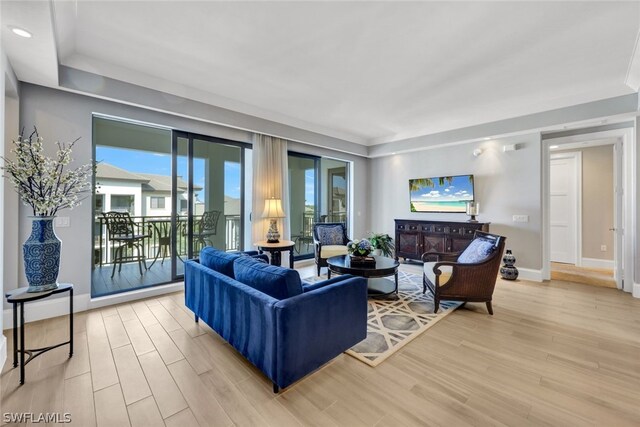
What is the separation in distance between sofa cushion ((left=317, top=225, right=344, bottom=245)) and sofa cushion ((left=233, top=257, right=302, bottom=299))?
2959 mm

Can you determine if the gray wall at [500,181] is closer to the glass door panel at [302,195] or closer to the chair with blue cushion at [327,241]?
the chair with blue cushion at [327,241]

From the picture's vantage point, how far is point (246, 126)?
4.44 m

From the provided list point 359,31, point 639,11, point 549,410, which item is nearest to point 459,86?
point 639,11

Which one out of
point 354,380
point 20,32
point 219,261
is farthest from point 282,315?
point 20,32

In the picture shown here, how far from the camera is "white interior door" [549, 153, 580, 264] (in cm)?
563

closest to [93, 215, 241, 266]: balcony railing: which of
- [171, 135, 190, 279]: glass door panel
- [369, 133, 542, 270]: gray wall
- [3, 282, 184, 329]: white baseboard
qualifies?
[171, 135, 190, 279]: glass door panel

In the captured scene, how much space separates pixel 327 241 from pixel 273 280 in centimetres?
331

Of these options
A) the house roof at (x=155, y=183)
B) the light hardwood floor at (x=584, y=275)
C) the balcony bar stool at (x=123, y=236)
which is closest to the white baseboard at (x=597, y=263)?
the light hardwood floor at (x=584, y=275)

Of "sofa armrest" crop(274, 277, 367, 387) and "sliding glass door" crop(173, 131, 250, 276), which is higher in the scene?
"sliding glass door" crop(173, 131, 250, 276)

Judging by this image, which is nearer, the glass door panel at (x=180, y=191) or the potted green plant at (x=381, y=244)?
the glass door panel at (x=180, y=191)

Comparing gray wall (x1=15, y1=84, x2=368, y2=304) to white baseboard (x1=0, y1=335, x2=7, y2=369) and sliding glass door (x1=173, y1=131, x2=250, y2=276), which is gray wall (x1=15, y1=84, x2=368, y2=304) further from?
white baseboard (x1=0, y1=335, x2=7, y2=369)

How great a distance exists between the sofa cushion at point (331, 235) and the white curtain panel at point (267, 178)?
67 centimetres

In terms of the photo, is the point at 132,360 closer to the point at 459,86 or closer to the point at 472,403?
the point at 472,403

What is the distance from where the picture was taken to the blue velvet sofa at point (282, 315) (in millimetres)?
1767
